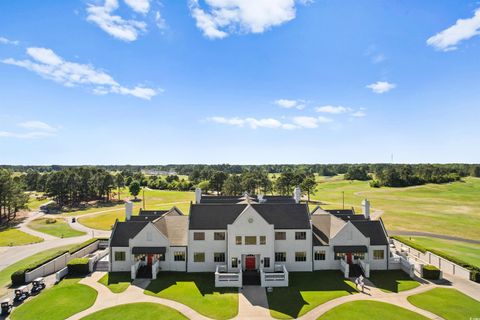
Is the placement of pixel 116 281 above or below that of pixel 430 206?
below

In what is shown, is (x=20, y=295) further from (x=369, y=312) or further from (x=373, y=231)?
(x=373, y=231)

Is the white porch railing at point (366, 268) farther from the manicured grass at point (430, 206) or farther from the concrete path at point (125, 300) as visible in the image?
the manicured grass at point (430, 206)

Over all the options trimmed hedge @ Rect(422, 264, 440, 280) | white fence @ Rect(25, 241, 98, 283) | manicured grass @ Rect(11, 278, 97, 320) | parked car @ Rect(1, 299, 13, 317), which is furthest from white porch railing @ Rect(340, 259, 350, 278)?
white fence @ Rect(25, 241, 98, 283)

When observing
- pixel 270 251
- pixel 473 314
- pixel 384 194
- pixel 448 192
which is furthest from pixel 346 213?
pixel 448 192

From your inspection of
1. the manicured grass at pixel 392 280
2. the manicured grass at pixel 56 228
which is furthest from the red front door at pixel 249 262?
the manicured grass at pixel 56 228

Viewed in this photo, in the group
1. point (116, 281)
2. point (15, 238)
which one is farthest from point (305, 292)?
point (15, 238)

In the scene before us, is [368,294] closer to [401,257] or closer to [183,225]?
[401,257]

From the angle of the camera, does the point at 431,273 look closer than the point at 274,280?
No

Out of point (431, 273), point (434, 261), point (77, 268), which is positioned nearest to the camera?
point (431, 273)
